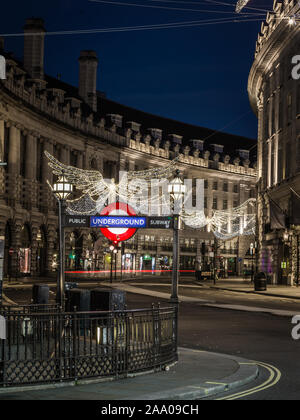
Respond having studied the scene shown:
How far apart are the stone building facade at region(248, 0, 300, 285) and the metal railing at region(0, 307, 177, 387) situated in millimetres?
39820

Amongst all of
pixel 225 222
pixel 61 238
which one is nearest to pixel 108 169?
pixel 225 222

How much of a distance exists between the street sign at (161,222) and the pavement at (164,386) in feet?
12.3

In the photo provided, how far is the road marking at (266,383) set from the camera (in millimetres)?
9570

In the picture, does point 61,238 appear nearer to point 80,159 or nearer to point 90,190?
point 90,190

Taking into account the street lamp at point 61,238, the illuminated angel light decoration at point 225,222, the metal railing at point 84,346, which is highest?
the illuminated angel light decoration at point 225,222

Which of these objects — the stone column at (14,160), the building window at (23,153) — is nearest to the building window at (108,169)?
the building window at (23,153)

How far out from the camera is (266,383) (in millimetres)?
10734

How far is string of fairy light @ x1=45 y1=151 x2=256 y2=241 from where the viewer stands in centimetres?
6800

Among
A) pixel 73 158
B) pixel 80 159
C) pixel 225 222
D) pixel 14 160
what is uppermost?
pixel 73 158

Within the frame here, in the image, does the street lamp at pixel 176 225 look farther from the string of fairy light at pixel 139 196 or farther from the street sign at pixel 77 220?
the string of fairy light at pixel 139 196

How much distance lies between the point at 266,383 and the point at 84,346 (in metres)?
2.96

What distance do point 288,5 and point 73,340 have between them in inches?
1745

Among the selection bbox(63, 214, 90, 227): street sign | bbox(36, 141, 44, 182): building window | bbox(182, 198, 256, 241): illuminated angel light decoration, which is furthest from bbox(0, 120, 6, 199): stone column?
bbox(182, 198, 256, 241): illuminated angel light decoration

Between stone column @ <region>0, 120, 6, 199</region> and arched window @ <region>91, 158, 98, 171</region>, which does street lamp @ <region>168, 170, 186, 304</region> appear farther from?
arched window @ <region>91, 158, 98, 171</region>
